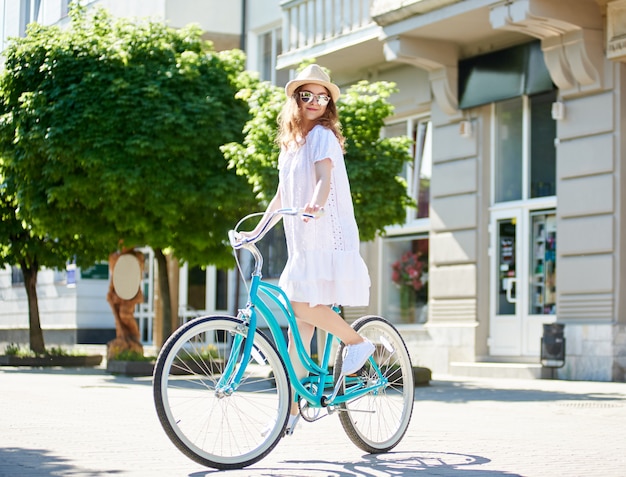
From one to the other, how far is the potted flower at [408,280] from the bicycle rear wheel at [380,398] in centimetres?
1282

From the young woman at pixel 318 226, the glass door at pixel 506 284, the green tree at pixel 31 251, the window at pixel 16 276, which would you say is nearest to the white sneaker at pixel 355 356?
the young woman at pixel 318 226

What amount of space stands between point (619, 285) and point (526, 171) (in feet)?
9.07

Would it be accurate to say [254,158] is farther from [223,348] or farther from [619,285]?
[223,348]

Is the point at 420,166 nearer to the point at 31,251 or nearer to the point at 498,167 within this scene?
the point at 498,167

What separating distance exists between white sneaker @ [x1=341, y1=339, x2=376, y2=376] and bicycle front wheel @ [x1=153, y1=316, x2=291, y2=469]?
0.48 meters

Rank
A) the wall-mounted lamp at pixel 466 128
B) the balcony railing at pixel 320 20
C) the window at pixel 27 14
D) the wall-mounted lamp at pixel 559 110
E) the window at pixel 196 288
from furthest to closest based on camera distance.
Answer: the window at pixel 196 288 < the balcony railing at pixel 320 20 < the wall-mounted lamp at pixel 466 128 < the window at pixel 27 14 < the wall-mounted lamp at pixel 559 110

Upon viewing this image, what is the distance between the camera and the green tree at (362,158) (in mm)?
14008

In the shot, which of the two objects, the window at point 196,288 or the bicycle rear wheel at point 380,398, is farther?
the window at point 196,288

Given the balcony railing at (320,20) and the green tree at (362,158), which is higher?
the balcony railing at (320,20)

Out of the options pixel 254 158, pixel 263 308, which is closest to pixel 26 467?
pixel 263 308

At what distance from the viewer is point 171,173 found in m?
16.7

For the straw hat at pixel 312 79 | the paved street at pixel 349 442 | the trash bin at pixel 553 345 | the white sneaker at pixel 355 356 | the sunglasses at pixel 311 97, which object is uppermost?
the straw hat at pixel 312 79

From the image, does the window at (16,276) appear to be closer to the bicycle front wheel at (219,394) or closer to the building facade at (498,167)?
the building facade at (498,167)

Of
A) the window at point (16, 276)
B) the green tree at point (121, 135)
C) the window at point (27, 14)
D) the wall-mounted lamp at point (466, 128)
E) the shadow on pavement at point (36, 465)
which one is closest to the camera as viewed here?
the shadow on pavement at point (36, 465)
